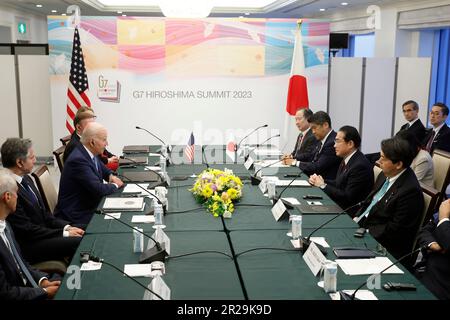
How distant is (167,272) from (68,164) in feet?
6.13

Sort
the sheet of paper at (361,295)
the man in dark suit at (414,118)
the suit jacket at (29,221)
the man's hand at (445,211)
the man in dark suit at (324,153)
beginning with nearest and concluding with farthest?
1. the sheet of paper at (361,295)
2. the man's hand at (445,211)
3. the suit jacket at (29,221)
4. the man in dark suit at (324,153)
5. the man in dark suit at (414,118)

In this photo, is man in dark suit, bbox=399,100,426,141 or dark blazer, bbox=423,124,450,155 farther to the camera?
man in dark suit, bbox=399,100,426,141

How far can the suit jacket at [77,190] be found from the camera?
4129mm

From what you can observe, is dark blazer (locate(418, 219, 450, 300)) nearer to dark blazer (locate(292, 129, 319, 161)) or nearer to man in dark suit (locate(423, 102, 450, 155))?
dark blazer (locate(292, 129, 319, 161))

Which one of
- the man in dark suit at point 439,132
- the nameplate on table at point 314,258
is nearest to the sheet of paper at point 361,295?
the nameplate on table at point 314,258

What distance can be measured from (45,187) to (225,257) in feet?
6.10

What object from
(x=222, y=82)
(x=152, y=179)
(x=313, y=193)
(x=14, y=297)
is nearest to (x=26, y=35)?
(x=222, y=82)

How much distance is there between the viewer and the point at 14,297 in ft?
8.25

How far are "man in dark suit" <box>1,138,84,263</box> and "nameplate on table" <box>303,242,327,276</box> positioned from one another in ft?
5.21

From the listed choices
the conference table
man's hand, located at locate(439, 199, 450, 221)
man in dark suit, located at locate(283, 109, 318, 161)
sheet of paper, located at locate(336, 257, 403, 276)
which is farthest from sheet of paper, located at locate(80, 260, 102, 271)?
man in dark suit, located at locate(283, 109, 318, 161)

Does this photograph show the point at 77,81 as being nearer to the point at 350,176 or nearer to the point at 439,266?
the point at 350,176

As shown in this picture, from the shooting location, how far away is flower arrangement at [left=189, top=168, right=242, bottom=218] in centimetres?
365

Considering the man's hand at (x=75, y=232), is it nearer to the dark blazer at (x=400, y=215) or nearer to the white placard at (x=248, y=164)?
the dark blazer at (x=400, y=215)
